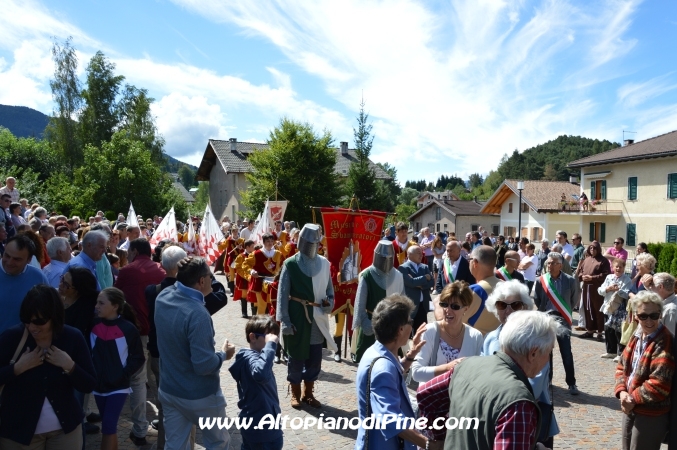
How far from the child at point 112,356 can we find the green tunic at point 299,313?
2283 mm

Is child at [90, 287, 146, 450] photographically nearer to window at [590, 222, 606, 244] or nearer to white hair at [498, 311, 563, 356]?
white hair at [498, 311, 563, 356]

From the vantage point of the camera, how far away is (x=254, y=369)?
3.68m

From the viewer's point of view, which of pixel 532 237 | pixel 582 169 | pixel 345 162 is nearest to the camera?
pixel 582 169

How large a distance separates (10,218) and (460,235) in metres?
49.3

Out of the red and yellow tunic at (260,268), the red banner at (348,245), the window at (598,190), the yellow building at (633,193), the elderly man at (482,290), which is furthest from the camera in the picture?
the window at (598,190)

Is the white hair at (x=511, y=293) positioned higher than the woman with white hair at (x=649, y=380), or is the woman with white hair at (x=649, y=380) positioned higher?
the white hair at (x=511, y=293)

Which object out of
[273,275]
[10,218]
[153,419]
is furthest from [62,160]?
[153,419]

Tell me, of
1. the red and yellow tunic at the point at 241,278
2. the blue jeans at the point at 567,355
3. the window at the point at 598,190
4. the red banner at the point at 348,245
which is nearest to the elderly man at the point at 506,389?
the blue jeans at the point at 567,355

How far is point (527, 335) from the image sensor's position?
2381mm

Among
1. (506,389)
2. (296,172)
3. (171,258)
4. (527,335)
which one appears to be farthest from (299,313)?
(296,172)

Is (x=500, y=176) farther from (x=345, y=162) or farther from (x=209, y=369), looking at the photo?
(x=209, y=369)

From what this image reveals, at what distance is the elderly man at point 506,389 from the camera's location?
213 centimetres

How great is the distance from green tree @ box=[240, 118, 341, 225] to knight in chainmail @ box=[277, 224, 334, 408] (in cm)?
2806

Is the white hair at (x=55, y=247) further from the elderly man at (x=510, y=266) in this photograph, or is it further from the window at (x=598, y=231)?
the window at (x=598, y=231)
